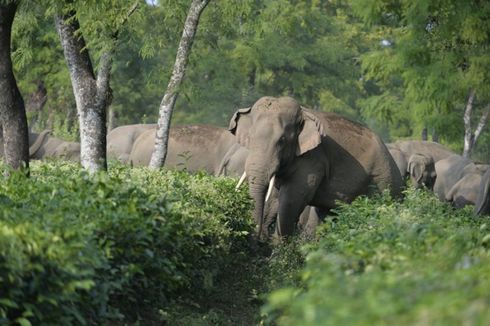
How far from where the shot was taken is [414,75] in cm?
1953

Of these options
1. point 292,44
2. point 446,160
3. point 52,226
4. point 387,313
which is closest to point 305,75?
point 292,44

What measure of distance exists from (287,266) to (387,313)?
10636 millimetres

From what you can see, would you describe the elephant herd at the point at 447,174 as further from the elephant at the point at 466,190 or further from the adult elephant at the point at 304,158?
the adult elephant at the point at 304,158

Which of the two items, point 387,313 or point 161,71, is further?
point 161,71

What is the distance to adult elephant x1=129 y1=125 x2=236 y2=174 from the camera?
27.4m

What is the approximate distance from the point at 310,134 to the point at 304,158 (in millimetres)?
463

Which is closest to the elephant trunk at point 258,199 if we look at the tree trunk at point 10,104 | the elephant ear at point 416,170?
the tree trunk at point 10,104

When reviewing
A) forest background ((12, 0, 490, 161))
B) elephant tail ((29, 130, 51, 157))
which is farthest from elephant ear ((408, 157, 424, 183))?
elephant tail ((29, 130, 51, 157))

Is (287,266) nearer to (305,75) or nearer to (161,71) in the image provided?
(161,71)

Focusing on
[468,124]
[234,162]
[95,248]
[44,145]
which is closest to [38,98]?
[44,145]

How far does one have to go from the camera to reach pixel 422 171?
28.2m

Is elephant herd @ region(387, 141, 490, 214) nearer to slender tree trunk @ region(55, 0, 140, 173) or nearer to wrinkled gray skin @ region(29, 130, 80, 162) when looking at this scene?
wrinkled gray skin @ region(29, 130, 80, 162)

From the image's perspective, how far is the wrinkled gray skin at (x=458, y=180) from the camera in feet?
90.8

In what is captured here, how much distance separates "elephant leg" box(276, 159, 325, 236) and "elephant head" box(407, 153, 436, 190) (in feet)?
31.6
